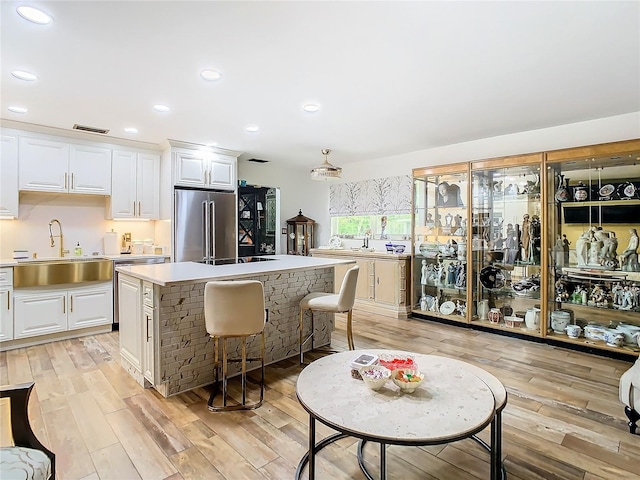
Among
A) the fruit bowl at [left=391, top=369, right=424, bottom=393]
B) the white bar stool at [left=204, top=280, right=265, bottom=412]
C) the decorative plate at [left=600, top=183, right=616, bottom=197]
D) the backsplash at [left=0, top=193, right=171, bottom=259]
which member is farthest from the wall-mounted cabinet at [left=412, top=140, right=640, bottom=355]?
the backsplash at [left=0, top=193, right=171, bottom=259]

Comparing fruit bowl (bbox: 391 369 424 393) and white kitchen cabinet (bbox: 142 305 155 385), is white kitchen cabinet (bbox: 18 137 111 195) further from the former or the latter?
fruit bowl (bbox: 391 369 424 393)

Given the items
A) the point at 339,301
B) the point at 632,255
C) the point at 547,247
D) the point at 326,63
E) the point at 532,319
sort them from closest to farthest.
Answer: the point at 326,63, the point at 339,301, the point at 632,255, the point at 547,247, the point at 532,319

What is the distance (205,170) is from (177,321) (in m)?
2.83

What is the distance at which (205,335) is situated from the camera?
2828mm

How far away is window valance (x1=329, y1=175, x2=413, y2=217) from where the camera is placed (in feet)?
18.1

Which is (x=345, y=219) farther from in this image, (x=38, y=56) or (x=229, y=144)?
(x=38, y=56)

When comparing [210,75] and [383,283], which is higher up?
[210,75]

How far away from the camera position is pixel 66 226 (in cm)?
444

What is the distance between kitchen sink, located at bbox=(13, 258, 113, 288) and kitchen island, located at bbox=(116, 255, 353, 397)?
1.29 metres

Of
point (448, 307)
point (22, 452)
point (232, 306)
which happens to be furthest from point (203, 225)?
point (22, 452)

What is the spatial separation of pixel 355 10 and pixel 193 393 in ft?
9.26

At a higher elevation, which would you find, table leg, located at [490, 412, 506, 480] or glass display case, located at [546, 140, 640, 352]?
glass display case, located at [546, 140, 640, 352]

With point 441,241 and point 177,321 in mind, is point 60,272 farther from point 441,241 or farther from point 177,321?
point 441,241

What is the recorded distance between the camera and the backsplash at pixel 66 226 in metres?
4.11
